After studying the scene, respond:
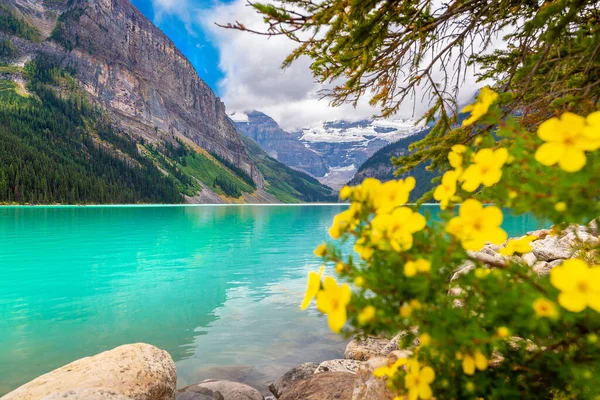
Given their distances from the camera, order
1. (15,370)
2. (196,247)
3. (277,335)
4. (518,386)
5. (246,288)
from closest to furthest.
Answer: (518,386), (15,370), (277,335), (246,288), (196,247)

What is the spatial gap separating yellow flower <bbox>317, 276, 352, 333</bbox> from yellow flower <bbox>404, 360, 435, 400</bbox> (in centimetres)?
55

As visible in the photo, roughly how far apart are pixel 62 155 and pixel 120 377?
170 m

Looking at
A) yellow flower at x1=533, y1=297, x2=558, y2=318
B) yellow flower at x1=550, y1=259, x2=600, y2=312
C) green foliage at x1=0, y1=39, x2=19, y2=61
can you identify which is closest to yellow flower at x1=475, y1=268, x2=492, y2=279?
yellow flower at x1=533, y1=297, x2=558, y2=318

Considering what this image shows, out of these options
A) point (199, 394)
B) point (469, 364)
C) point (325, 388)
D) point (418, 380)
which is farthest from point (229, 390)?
point (469, 364)

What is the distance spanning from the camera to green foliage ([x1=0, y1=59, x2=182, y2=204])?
11088 centimetres

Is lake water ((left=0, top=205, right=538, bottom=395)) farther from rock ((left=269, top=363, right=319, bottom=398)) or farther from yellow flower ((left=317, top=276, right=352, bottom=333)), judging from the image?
yellow flower ((left=317, top=276, right=352, bottom=333))

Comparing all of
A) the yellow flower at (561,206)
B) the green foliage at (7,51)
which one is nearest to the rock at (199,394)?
the yellow flower at (561,206)

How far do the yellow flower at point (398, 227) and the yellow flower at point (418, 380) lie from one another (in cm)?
57

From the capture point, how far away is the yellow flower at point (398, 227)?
1.36 meters

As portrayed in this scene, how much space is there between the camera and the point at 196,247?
1362 inches

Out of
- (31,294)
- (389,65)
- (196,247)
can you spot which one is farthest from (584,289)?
(196,247)

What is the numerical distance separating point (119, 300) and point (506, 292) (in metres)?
18.5

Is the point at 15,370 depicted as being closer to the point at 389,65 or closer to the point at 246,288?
the point at 246,288

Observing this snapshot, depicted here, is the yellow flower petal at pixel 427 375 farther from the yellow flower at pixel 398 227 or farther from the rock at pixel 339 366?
the rock at pixel 339 366
